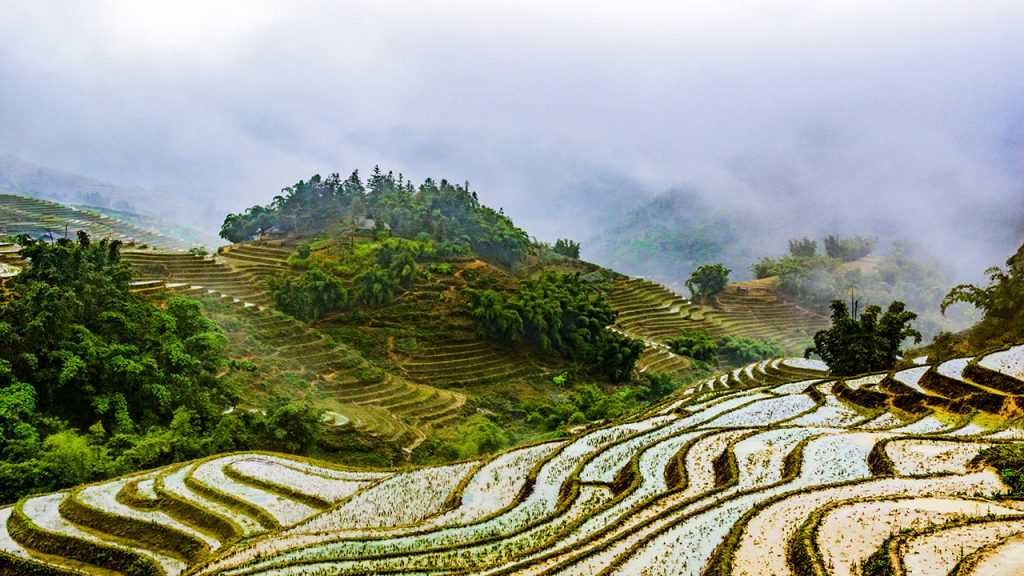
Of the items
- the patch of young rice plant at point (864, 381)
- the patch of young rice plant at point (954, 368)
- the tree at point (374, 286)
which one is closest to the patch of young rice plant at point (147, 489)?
the patch of young rice plant at point (864, 381)

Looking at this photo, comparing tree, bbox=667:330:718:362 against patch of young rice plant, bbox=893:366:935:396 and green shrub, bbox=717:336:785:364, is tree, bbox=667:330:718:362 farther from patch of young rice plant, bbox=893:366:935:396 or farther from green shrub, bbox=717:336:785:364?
patch of young rice plant, bbox=893:366:935:396

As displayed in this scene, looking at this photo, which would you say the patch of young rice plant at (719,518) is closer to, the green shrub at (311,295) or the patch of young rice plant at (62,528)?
the patch of young rice plant at (62,528)

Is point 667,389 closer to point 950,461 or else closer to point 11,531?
point 950,461

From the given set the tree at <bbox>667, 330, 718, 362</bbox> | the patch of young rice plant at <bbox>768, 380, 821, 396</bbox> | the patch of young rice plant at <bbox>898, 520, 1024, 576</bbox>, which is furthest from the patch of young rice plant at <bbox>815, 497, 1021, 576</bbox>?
the tree at <bbox>667, 330, 718, 362</bbox>

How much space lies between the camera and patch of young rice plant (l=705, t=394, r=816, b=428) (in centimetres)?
1688

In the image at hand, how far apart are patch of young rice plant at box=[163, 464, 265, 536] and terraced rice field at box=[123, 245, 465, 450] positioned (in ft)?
31.9

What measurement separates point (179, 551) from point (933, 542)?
494 inches

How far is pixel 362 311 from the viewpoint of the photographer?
3972cm

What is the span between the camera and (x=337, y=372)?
30469mm

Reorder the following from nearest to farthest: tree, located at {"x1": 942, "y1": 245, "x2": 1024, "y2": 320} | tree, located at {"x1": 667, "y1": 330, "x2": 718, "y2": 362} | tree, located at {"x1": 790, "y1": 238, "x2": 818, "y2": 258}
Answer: tree, located at {"x1": 942, "y1": 245, "x2": 1024, "y2": 320} → tree, located at {"x1": 667, "y1": 330, "x2": 718, "y2": 362} → tree, located at {"x1": 790, "y1": 238, "x2": 818, "y2": 258}

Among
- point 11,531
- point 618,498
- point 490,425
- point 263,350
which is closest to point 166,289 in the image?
point 263,350

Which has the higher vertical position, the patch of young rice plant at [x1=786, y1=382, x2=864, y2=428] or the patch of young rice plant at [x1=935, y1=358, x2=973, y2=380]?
the patch of young rice plant at [x1=935, y1=358, x2=973, y2=380]

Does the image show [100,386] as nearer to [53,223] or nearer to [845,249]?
[53,223]

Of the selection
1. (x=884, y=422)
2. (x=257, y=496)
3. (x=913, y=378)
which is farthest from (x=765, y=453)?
(x=257, y=496)
